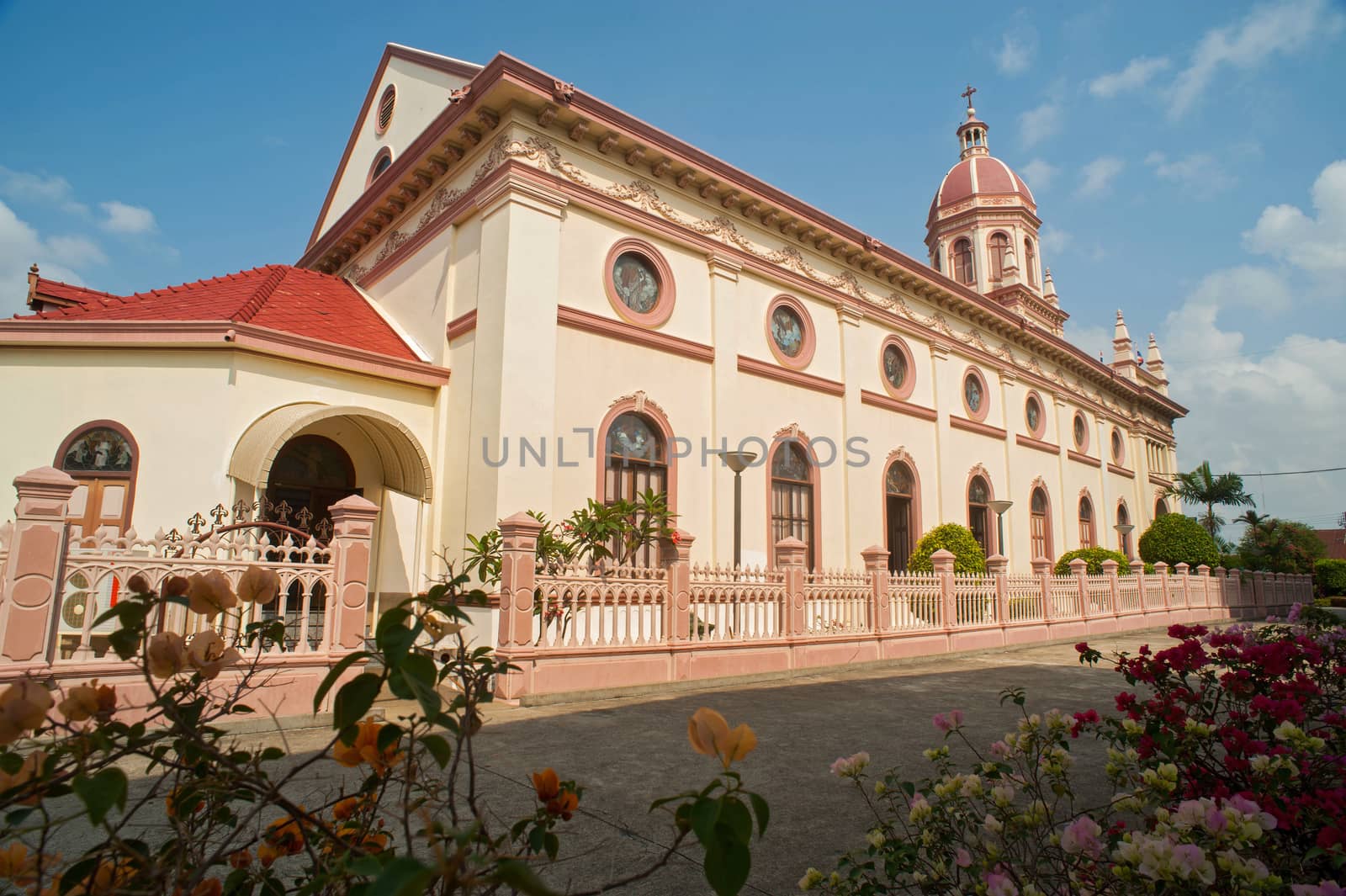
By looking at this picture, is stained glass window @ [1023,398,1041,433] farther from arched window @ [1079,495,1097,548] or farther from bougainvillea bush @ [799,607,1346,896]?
bougainvillea bush @ [799,607,1346,896]

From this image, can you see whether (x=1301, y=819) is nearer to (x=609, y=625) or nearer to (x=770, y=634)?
(x=609, y=625)

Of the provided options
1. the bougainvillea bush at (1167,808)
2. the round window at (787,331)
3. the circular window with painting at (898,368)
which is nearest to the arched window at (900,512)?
the circular window with painting at (898,368)

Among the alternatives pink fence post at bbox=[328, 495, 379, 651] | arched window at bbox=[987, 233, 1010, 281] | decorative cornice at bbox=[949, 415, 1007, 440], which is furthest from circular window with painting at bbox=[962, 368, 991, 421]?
pink fence post at bbox=[328, 495, 379, 651]

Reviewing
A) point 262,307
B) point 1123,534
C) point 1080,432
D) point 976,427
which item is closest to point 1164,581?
point 1080,432

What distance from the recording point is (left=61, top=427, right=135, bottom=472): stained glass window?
9.24m

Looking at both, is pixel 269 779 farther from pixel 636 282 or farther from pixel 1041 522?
pixel 1041 522

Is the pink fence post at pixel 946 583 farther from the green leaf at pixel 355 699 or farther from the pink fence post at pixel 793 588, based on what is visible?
the green leaf at pixel 355 699

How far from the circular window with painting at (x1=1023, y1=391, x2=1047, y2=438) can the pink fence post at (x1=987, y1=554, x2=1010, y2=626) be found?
805 centimetres

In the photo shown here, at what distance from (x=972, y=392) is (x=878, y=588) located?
368 inches

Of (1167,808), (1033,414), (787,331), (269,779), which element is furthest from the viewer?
(1033,414)

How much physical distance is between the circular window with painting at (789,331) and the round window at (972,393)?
6.21m

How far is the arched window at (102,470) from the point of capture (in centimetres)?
915

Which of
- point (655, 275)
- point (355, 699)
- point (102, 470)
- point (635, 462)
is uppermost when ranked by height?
point (655, 275)

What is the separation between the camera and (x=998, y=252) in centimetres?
2728
